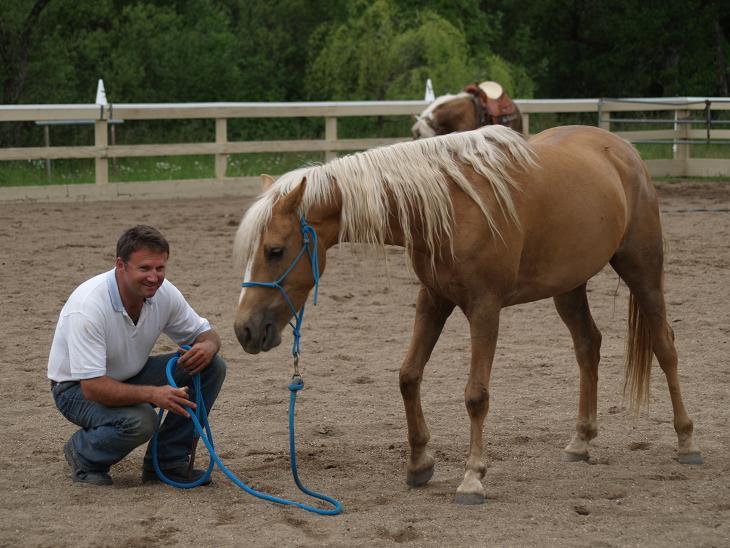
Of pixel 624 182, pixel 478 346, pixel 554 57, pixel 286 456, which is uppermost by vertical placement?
pixel 554 57

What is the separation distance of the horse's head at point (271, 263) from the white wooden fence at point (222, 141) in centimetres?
990

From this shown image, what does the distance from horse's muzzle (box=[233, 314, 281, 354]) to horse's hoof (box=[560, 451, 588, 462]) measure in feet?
5.21

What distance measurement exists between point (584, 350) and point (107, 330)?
2.33m

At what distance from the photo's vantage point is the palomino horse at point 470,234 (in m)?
3.84

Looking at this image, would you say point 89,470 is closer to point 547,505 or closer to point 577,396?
point 547,505

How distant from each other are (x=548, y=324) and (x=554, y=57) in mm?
25046

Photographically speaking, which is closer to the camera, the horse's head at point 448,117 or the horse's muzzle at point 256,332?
the horse's muzzle at point 256,332

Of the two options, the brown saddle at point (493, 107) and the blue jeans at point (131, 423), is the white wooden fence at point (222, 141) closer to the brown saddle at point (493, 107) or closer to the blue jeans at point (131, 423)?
the brown saddle at point (493, 107)

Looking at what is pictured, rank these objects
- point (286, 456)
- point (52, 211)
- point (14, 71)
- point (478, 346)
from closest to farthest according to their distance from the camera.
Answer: point (478, 346) < point (286, 456) < point (52, 211) < point (14, 71)

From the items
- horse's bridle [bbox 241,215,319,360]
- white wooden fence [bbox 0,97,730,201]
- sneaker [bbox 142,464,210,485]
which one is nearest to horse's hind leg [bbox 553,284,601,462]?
horse's bridle [bbox 241,215,319,360]

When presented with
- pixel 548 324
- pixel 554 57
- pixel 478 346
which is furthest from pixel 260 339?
pixel 554 57

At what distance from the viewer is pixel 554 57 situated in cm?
3080

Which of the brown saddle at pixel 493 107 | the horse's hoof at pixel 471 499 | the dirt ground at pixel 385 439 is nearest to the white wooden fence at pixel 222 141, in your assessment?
the brown saddle at pixel 493 107

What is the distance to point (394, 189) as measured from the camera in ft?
12.9
